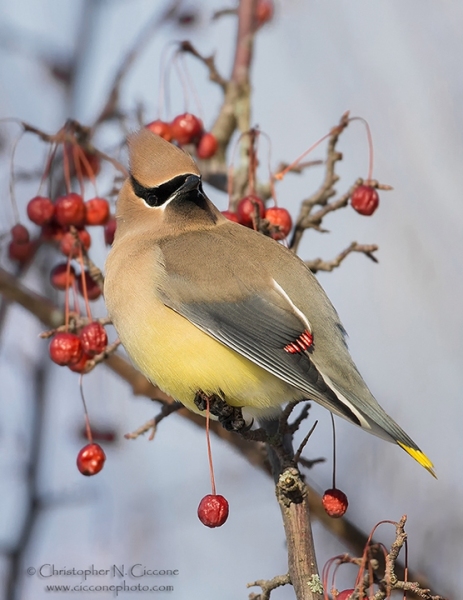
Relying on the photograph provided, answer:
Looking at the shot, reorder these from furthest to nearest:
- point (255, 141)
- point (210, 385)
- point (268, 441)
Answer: point (255, 141)
point (210, 385)
point (268, 441)

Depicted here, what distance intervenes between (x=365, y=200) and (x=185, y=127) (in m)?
0.89

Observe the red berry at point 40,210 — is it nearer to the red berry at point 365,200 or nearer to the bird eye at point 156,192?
the bird eye at point 156,192

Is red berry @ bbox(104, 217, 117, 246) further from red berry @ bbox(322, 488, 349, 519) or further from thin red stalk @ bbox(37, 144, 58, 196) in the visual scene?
red berry @ bbox(322, 488, 349, 519)

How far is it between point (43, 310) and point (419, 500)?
2.34 metres

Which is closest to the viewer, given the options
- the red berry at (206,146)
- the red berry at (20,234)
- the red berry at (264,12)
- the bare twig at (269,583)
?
the bare twig at (269,583)

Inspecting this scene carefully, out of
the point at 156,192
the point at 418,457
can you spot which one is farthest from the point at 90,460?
the point at 418,457

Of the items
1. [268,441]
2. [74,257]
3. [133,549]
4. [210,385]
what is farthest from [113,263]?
[133,549]

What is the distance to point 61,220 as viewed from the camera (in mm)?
3629

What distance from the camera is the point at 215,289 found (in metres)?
3.29

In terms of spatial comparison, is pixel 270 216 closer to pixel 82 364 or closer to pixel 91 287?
pixel 91 287

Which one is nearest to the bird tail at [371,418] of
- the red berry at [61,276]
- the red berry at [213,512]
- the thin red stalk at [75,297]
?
the red berry at [213,512]

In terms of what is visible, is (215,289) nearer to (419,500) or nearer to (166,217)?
(166,217)

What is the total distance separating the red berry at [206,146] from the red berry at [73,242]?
700mm

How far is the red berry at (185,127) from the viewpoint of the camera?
3.97 metres
